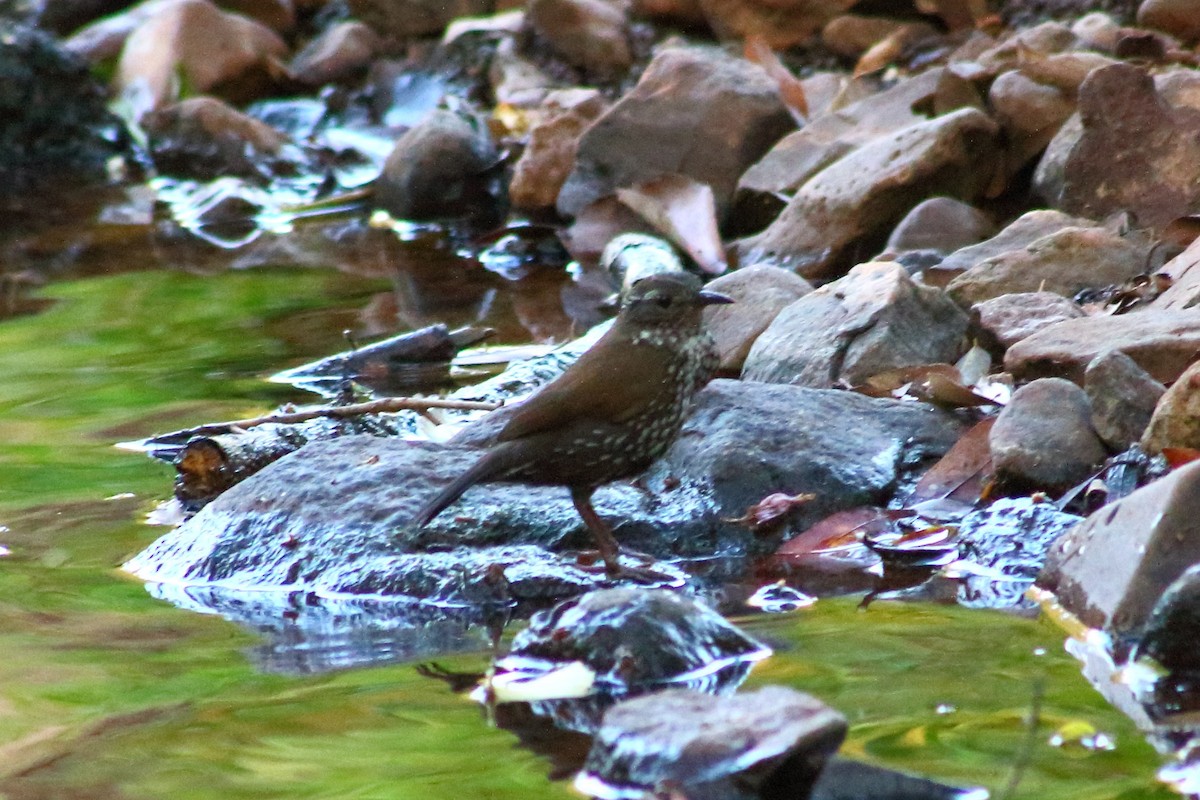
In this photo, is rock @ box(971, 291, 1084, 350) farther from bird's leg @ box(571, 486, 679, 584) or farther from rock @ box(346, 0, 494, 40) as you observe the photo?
rock @ box(346, 0, 494, 40)

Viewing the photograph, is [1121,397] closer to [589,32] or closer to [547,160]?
[547,160]

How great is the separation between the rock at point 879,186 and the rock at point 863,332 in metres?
1.75

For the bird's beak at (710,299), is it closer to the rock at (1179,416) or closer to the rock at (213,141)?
the rock at (1179,416)

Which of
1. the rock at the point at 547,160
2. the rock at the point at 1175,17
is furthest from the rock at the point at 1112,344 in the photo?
the rock at the point at 547,160

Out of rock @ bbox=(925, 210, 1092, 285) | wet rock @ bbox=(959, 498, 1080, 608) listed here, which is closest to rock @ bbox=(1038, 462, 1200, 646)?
wet rock @ bbox=(959, 498, 1080, 608)

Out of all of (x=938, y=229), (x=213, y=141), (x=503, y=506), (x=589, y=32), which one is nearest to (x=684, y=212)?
(x=938, y=229)

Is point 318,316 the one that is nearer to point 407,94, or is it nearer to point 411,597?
point 411,597

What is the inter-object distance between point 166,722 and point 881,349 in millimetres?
2610

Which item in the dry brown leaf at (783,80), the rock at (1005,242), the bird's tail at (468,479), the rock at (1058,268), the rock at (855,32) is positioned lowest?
the rock at (855,32)

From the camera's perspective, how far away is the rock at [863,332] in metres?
5.08

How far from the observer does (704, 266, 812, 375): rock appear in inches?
223

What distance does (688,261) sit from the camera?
25.9 ft

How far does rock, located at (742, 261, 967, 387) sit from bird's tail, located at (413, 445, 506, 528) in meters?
1.39

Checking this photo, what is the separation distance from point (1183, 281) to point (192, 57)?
10563 mm
